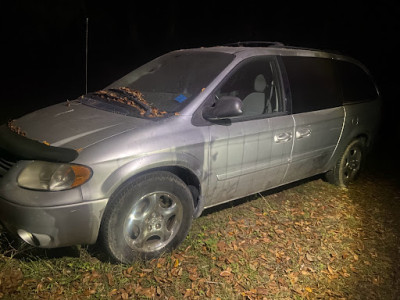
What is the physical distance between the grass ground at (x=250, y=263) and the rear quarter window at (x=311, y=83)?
1288 millimetres

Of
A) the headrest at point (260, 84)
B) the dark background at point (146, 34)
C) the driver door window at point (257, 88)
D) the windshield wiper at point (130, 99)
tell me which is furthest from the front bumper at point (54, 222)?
the dark background at point (146, 34)

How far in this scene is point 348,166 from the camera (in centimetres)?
481

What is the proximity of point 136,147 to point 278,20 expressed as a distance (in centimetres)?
2027

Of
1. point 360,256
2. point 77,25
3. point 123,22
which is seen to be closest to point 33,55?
point 77,25

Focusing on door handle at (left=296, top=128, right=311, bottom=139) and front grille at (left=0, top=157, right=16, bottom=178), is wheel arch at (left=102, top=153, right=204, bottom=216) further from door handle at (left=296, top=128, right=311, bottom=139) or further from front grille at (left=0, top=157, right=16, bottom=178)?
door handle at (left=296, top=128, right=311, bottom=139)

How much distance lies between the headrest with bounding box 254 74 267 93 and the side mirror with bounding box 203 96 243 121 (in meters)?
0.89

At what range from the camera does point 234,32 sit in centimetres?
2327

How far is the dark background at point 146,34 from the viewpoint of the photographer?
13000mm

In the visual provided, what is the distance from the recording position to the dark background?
13.0 metres

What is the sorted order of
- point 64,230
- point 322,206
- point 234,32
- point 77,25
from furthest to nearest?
point 234,32 < point 77,25 < point 322,206 < point 64,230

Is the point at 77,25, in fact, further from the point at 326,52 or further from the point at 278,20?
the point at 326,52

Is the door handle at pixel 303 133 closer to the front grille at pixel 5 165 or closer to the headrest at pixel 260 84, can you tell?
the headrest at pixel 260 84

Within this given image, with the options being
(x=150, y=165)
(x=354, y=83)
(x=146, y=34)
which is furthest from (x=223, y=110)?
(x=146, y=34)

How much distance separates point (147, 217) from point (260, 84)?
1977 mm
